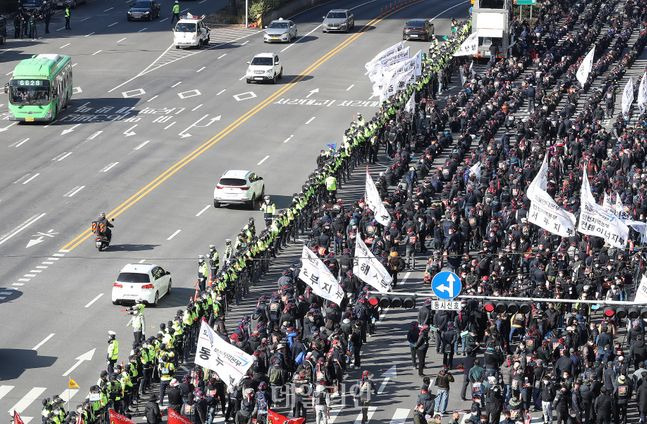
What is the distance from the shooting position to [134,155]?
6900cm

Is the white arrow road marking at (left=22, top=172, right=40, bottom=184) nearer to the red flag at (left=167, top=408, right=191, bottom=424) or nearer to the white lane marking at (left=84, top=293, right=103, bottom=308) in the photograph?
the white lane marking at (left=84, top=293, right=103, bottom=308)

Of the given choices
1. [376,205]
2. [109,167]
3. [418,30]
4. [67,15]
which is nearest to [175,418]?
[376,205]

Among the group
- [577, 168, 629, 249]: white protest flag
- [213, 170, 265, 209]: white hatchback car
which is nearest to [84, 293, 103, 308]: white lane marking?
[213, 170, 265, 209]: white hatchback car

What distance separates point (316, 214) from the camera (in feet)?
183

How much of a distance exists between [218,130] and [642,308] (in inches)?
1446

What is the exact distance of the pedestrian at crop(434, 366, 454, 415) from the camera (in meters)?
40.2

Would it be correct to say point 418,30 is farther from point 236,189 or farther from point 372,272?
point 372,272

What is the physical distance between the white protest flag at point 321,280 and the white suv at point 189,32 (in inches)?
1912

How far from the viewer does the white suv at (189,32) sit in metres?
90.6

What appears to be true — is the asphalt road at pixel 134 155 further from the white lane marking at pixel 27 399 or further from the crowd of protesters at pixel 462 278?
the crowd of protesters at pixel 462 278

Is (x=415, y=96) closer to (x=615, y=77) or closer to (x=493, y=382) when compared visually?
(x=615, y=77)

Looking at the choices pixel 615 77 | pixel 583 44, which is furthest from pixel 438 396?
pixel 583 44

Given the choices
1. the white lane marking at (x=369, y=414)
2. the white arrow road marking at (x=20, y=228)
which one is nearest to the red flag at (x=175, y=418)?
the white lane marking at (x=369, y=414)

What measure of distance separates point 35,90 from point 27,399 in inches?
1324
